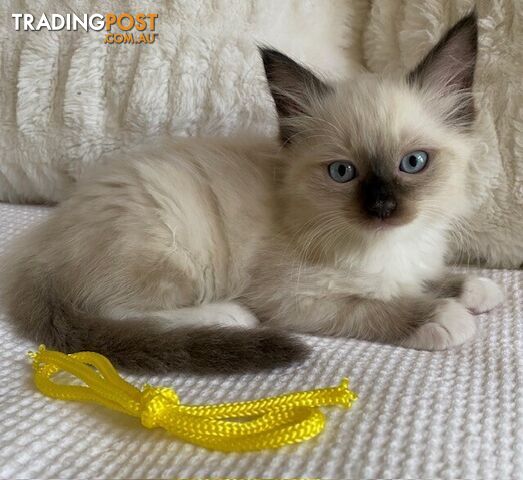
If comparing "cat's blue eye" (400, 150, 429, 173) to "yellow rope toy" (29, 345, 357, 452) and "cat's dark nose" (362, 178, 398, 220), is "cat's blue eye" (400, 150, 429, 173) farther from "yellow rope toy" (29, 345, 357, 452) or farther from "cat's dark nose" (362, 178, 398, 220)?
"yellow rope toy" (29, 345, 357, 452)

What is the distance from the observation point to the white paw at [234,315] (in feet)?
3.77

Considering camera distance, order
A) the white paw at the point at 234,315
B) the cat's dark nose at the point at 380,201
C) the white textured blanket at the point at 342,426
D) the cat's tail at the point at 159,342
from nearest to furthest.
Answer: the white textured blanket at the point at 342,426 → the cat's tail at the point at 159,342 → the cat's dark nose at the point at 380,201 → the white paw at the point at 234,315

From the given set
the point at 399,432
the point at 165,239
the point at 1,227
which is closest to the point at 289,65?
the point at 165,239

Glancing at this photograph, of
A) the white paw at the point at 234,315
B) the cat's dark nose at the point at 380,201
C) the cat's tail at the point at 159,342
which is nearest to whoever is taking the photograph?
the cat's tail at the point at 159,342

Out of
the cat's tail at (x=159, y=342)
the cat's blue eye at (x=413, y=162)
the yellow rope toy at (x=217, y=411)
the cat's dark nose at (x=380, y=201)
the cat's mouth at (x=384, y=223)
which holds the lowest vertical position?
the cat's tail at (x=159, y=342)

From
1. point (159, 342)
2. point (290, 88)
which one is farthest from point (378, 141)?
point (159, 342)

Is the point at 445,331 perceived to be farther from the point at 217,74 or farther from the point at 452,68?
the point at 217,74

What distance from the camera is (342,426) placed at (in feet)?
2.51

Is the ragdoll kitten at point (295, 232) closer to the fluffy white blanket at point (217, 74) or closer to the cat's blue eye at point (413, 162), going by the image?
the cat's blue eye at point (413, 162)

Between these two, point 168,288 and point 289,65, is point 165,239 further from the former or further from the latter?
point 289,65

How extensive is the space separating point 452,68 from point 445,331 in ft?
1.78

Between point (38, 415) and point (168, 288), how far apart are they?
0.42 metres

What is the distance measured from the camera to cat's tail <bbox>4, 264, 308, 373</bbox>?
934 mm

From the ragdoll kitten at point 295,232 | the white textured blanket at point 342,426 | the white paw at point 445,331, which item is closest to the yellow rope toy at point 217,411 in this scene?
the white textured blanket at point 342,426
